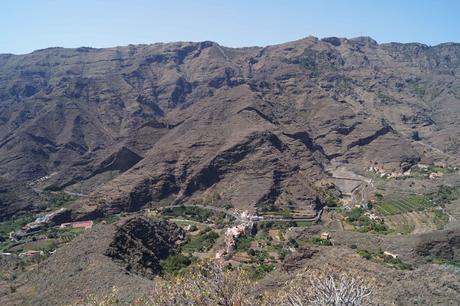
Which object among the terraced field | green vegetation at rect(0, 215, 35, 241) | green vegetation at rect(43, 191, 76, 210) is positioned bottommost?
green vegetation at rect(0, 215, 35, 241)

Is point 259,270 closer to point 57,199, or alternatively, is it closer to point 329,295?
point 329,295

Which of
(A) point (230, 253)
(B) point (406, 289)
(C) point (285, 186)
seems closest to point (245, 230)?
(A) point (230, 253)

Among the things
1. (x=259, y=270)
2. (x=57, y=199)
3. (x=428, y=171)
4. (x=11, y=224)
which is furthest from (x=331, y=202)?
(x=11, y=224)

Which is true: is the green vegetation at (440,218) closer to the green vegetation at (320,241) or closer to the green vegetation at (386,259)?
the green vegetation at (320,241)

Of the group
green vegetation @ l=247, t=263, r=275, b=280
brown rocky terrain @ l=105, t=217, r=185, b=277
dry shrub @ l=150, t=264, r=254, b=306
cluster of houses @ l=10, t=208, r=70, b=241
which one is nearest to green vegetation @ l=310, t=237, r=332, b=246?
green vegetation @ l=247, t=263, r=275, b=280

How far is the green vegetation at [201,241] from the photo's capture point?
83.0m

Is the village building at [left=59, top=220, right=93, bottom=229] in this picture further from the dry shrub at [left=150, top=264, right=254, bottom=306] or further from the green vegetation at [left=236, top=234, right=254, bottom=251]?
the dry shrub at [left=150, top=264, right=254, bottom=306]

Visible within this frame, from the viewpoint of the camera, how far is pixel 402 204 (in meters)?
112

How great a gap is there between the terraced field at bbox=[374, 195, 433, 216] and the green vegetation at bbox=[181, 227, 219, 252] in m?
41.4

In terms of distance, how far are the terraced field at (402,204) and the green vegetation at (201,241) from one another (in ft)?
136

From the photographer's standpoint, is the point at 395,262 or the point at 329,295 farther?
the point at 395,262

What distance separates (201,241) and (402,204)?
52892 millimetres

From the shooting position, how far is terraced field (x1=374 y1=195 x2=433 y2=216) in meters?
107

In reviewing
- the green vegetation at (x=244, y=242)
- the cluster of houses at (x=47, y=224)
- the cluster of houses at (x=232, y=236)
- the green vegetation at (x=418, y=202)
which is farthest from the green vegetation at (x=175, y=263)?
the green vegetation at (x=418, y=202)
